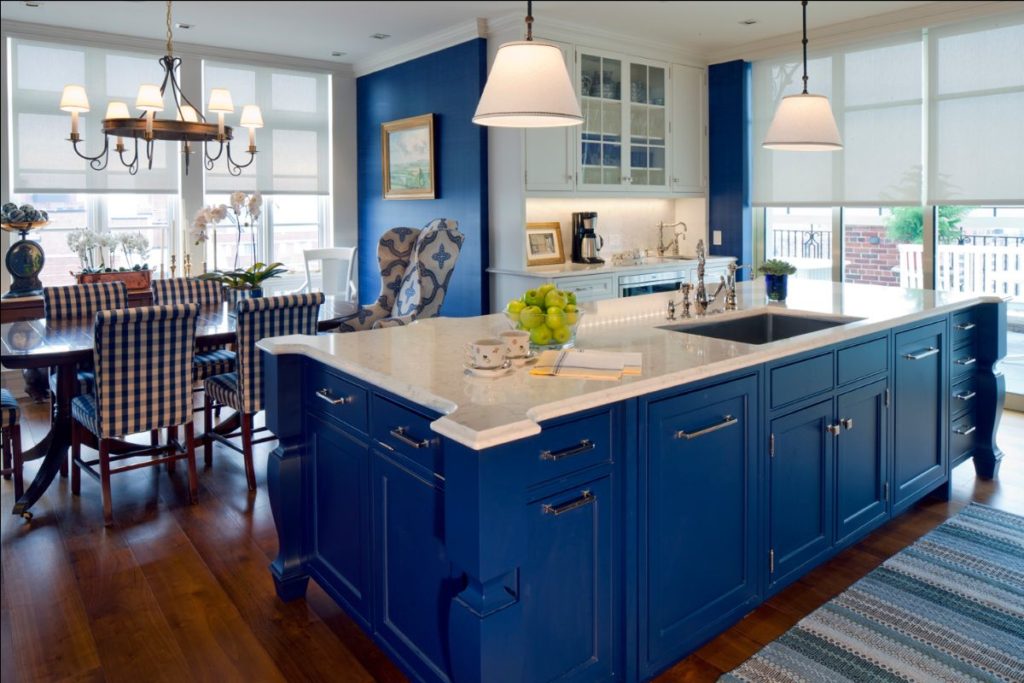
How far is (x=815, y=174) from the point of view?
6.01m

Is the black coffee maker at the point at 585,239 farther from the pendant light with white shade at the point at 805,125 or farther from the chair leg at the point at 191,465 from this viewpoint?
the chair leg at the point at 191,465

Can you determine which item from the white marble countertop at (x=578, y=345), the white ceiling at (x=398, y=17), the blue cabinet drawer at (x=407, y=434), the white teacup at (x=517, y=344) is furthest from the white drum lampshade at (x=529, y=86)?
the white ceiling at (x=398, y=17)

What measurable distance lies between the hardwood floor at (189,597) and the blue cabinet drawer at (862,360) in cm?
74

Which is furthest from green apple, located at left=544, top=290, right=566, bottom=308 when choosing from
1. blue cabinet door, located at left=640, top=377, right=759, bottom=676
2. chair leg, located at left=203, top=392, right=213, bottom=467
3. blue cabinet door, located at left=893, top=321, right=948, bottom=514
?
chair leg, located at left=203, top=392, right=213, bottom=467

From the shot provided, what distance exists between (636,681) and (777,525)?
2.50 ft

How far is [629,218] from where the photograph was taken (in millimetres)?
6637

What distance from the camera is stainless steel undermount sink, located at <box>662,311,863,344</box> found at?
10.3ft

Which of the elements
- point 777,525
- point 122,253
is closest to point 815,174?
point 777,525

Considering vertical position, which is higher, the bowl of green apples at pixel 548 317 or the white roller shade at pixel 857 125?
the white roller shade at pixel 857 125

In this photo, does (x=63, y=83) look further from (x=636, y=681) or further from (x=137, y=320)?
(x=636, y=681)

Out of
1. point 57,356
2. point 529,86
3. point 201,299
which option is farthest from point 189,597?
point 201,299

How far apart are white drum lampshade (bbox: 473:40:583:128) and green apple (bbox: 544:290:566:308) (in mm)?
538

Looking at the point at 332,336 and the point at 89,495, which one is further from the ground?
the point at 332,336

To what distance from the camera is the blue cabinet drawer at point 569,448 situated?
70.0 inches
